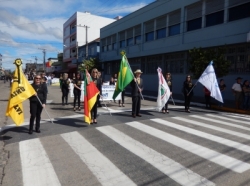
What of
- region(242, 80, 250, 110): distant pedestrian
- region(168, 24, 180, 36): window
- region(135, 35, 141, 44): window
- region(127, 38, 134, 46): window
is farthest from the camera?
region(127, 38, 134, 46): window

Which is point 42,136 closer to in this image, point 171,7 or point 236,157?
point 236,157

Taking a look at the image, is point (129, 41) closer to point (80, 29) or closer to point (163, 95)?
point (163, 95)

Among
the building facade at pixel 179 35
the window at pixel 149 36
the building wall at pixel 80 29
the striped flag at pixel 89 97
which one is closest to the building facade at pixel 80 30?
the building wall at pixel 80 29

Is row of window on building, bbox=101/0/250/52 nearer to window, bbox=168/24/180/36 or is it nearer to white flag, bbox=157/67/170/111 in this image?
window, bbox=168/24/180/36

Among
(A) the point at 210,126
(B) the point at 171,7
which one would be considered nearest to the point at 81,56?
(B) the point at 171,7

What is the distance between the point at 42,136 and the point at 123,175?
135 inches

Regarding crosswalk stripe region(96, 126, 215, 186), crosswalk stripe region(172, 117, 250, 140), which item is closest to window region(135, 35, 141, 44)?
crosswalk stripe region(172, 117, 250, 140)

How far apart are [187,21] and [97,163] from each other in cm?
1995

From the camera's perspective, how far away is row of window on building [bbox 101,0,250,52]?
1749cm

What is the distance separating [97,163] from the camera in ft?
15.9

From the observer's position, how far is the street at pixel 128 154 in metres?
4.18

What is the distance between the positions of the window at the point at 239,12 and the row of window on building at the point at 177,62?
6.49 ft

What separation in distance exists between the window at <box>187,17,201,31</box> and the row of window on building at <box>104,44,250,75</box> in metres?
2.22

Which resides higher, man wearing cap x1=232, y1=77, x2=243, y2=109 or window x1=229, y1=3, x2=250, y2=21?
window x1=229, y1=3, x2=250, y2=21
